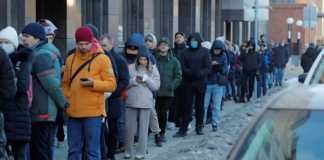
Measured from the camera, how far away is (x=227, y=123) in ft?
51.1

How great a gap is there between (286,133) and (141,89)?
5.81 meters

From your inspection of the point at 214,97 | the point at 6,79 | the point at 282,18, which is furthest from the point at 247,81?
the point at 282,18

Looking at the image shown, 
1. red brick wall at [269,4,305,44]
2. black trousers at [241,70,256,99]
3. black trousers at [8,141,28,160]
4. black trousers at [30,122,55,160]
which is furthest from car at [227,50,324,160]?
red brick wall at [269,4,305,44]

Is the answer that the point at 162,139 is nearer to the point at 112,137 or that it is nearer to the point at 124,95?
the point at 112,137

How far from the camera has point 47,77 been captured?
25.5 ft

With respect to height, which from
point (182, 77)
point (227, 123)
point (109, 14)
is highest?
point (109, 14)

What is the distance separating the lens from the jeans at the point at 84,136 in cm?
812

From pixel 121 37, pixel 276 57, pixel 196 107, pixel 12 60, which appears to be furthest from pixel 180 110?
pixel 276 57

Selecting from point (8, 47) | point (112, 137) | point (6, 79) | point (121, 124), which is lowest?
point (112, 137)

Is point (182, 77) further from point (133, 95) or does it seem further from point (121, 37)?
point (121, 37)

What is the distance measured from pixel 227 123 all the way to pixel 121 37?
13.1 ft

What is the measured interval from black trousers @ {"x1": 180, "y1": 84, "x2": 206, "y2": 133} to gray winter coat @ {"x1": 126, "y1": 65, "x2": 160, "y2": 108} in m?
2.68

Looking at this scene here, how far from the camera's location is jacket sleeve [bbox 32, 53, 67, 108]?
306 inches

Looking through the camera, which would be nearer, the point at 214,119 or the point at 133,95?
the point at 133,95
